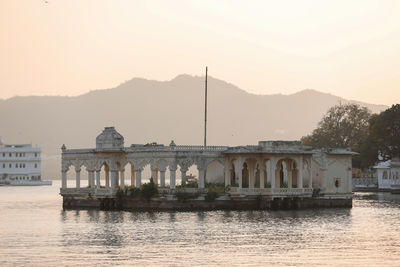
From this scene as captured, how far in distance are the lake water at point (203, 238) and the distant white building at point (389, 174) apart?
58658 millimetres

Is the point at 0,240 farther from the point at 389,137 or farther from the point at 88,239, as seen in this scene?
the point at 389,137

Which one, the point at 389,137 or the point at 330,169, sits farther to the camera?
the point at 389,137

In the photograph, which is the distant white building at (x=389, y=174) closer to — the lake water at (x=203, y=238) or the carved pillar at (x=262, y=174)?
the lake water at (x=203, y=238)

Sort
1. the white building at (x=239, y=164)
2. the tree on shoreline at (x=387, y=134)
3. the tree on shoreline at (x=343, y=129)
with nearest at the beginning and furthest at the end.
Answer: the white building at (x=239, y=164) < the tree on shoreline at (x=387, y=134) < the tree on shoreline at (x=343, y=129)

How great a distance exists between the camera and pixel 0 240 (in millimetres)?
69500

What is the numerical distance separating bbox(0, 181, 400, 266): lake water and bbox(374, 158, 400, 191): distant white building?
5866cm

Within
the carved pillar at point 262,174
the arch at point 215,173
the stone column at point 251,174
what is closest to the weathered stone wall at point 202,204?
the carved pillar at point 262,174

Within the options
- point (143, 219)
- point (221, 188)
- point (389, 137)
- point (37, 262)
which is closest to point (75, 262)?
point (37, 262)

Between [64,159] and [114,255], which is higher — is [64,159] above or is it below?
above

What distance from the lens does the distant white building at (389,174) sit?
155 meters

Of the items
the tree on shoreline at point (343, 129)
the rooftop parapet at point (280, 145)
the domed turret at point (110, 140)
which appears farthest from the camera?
the tree on shoreline at point (343, 129)

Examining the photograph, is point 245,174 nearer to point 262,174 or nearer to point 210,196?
point 262,174

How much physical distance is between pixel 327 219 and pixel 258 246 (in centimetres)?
2293

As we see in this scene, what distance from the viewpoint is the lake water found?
5809cm
